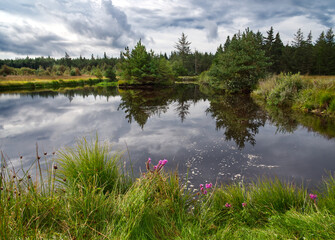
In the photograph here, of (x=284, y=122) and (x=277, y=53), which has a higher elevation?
(x=277, y=53)

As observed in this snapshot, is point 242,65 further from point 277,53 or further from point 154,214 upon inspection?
point 277,53

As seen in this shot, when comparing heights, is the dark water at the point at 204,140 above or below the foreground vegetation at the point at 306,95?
below

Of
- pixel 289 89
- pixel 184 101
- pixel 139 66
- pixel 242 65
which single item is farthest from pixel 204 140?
pixel 139 66

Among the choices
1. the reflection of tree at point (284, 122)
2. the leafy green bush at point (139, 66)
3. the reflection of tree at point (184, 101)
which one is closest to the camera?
the reflection of tree at point (284, 122)

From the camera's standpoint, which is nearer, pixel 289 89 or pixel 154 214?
pixel 154 214

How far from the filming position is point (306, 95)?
12.1 m

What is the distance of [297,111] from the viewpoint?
11750 mm

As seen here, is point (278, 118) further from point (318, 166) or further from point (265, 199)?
point (265, 199)

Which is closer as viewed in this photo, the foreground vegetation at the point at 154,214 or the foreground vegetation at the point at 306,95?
the foreground vegetation at the point at 154,214

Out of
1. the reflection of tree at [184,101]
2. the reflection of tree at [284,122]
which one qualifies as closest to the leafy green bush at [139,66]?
the reflection of tree at [184,101]

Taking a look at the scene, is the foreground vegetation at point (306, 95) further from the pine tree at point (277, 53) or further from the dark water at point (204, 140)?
the pine tree at point (277, 53)

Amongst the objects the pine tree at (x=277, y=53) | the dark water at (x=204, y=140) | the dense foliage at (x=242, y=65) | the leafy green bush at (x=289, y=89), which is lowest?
the dark water at (x=204, y=140)

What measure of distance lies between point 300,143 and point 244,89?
62.0 ft

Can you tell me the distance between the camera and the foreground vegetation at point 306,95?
10.5 m
